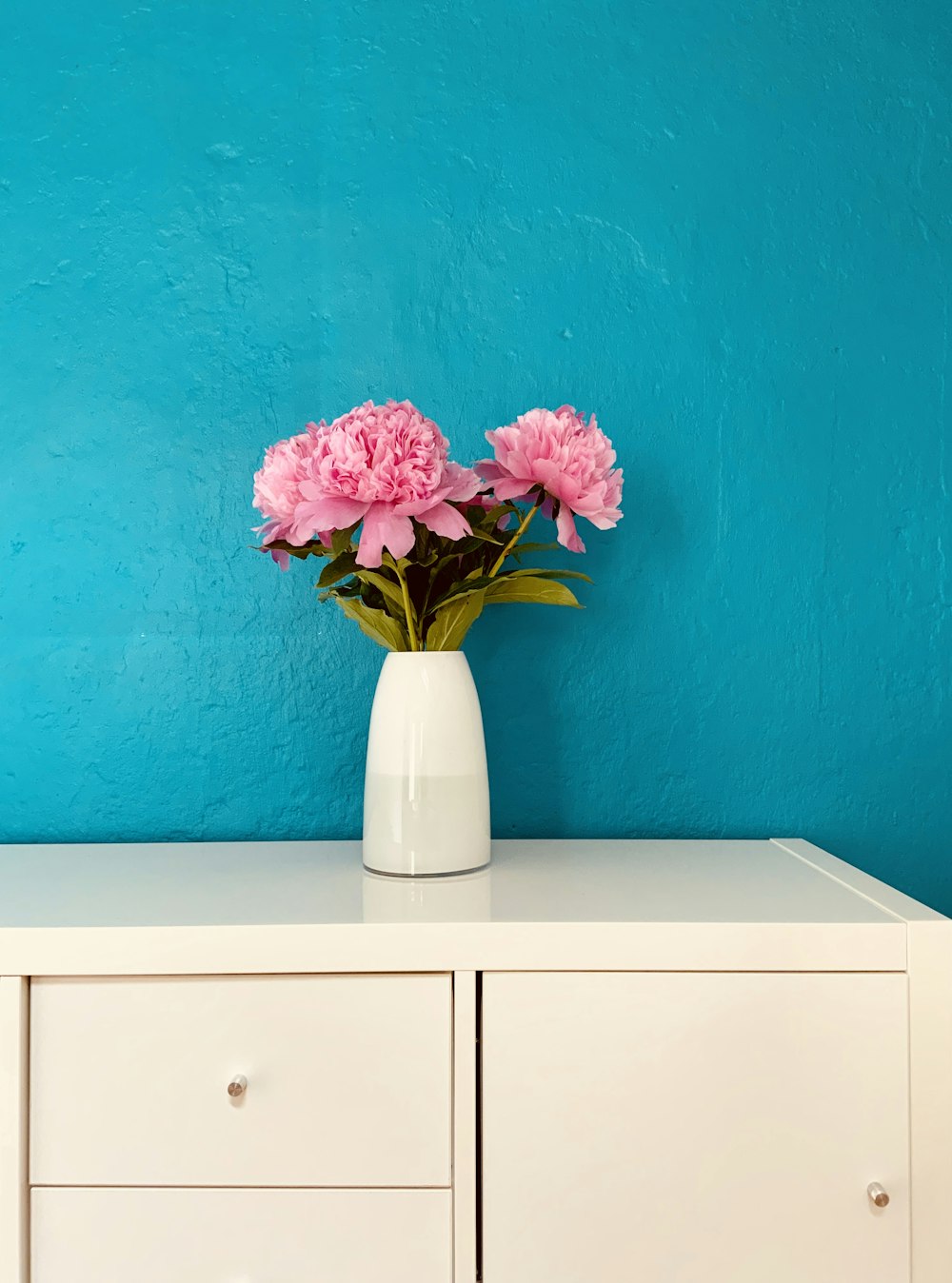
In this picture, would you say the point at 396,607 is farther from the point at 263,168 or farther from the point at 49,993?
the point at 263,168

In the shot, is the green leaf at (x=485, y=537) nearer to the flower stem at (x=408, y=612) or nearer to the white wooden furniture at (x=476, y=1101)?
the flower stem at (x=408, y=612)

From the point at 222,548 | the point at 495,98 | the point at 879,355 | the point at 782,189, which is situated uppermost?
the point at 495,98

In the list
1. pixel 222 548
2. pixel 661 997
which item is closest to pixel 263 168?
pixel 222 548

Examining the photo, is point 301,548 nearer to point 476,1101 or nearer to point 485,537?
point 485,537

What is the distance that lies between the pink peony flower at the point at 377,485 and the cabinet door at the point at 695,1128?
40 centimetres

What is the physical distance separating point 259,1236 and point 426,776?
1.31ft

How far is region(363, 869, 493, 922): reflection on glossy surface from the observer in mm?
806

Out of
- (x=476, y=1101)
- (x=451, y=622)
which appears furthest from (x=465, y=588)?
(x=476, y=1101)

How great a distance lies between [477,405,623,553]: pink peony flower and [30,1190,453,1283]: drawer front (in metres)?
0.62

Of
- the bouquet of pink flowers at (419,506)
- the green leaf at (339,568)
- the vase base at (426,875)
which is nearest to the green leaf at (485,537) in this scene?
the bouquet of pink flowers at (419,506)

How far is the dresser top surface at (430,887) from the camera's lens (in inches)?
31.8

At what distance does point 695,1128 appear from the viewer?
778mm

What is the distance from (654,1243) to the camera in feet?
2.54

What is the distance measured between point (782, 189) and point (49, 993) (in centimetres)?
116
